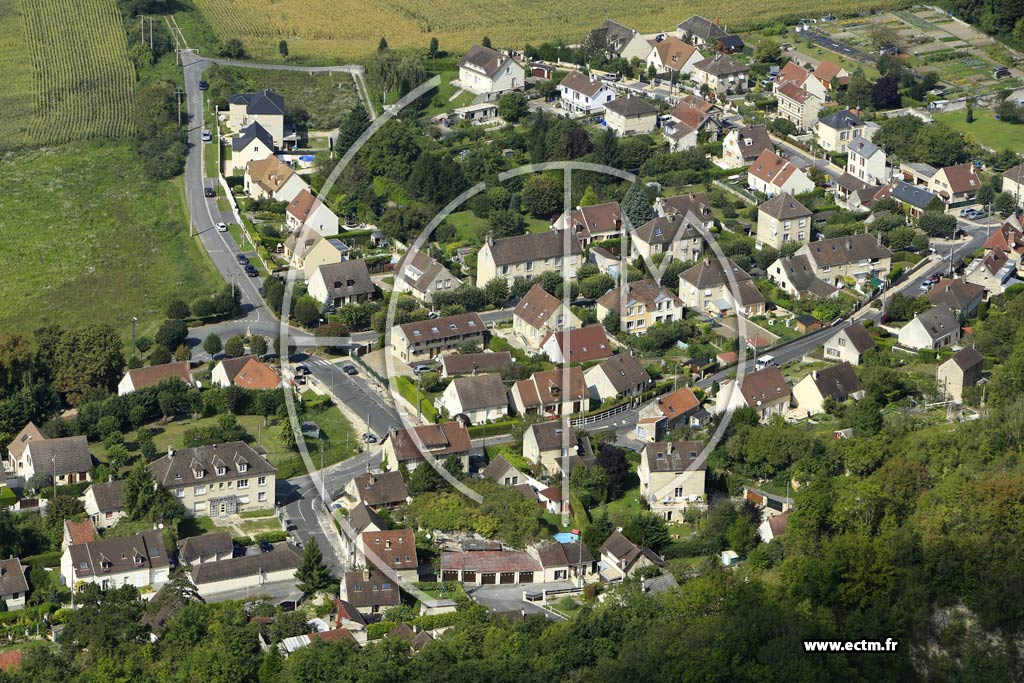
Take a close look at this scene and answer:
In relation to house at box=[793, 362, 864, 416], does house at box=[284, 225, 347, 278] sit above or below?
above

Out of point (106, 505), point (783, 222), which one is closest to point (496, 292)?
point (783, 222)

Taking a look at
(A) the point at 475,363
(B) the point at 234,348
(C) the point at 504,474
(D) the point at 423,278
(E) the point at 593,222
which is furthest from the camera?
(E) the point at 593,222

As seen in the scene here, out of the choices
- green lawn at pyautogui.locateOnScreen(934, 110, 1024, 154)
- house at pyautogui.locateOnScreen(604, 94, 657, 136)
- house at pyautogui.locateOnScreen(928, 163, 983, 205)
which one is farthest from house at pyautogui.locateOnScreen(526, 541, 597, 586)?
green lawn at pyautogui.locateOnScreen(934, 110, 1024, 154)

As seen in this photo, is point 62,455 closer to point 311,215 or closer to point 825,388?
point 311,215

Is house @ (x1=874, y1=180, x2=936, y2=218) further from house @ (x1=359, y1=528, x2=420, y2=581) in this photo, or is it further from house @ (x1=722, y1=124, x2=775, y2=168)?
house @ (x1=359, y1=528, x2=420, y2=581)

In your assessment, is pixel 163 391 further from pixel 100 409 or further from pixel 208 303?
pixel 208 303

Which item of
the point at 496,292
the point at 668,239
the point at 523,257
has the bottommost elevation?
the point at 496,292
